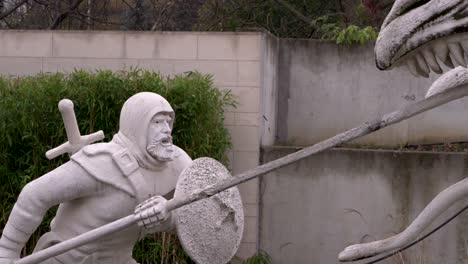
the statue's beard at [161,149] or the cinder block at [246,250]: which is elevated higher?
the statue's beard at [161,149]

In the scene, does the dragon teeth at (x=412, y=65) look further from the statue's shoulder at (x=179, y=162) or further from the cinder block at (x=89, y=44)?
the cinder block at (x=89, y=44)

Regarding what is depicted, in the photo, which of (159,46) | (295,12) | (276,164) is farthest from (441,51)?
(295,12)

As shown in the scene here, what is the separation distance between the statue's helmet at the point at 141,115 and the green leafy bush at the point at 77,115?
283cm

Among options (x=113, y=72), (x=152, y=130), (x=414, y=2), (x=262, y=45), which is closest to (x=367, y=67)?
(x=262, y=45)

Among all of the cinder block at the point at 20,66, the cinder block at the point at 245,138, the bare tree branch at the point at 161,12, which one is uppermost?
the bare tree branch at the point at 161,12

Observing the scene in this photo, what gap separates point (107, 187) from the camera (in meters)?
4.17

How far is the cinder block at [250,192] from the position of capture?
7652 mm

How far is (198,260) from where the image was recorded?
4.00 metres

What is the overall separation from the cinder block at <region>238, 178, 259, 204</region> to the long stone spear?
365 cm

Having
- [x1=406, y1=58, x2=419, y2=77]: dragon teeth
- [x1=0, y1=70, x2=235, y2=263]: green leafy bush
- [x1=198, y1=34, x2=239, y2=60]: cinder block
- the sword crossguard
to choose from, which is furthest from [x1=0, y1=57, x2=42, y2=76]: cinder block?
[x1=406, y1=58, x2=419, y2=77]: dragon teeth

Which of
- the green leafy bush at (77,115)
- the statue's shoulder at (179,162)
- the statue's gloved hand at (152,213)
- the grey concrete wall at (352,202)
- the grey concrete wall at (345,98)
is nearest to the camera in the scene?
the statue's gloved hand at (152,213)

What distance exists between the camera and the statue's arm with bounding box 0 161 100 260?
4117 millimetres

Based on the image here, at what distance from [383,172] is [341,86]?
124 cm

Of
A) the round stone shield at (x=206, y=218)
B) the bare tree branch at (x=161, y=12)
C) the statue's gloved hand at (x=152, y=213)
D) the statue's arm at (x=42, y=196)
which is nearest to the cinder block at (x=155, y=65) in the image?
the statue's arm at (x=42, y=196)
